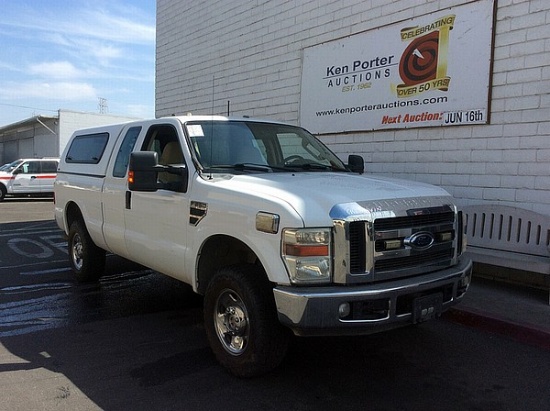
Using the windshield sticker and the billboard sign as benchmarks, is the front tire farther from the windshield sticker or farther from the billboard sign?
the billboard sign

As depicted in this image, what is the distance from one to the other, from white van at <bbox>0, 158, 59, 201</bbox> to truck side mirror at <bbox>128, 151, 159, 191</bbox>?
725 inches

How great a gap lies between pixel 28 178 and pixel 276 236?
20047mm

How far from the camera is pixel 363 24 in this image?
797 centimetres

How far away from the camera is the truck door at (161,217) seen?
429 centimetres

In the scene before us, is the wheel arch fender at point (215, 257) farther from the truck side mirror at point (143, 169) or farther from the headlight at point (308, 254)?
the headlight at point (308, 254)

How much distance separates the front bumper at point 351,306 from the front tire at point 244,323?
0.21 m

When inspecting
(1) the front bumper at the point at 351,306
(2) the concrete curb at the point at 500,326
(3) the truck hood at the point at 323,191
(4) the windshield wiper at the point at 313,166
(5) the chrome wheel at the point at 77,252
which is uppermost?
(4) the windshield wiper at the point at 313,166

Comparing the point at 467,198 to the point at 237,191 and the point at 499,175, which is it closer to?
the point at 499,175

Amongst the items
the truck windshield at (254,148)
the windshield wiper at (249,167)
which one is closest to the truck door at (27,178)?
the truck windshield at (254,148)

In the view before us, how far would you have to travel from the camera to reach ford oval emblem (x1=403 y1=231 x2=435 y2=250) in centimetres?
351

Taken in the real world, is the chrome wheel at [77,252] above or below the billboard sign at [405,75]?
below

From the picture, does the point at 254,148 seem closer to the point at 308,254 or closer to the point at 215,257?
the point at 215,257

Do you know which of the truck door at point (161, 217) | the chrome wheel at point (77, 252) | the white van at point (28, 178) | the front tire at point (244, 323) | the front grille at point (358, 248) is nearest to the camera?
the front grille at point (358, 248)

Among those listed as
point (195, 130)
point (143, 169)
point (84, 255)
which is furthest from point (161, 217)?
point (84, 255)
